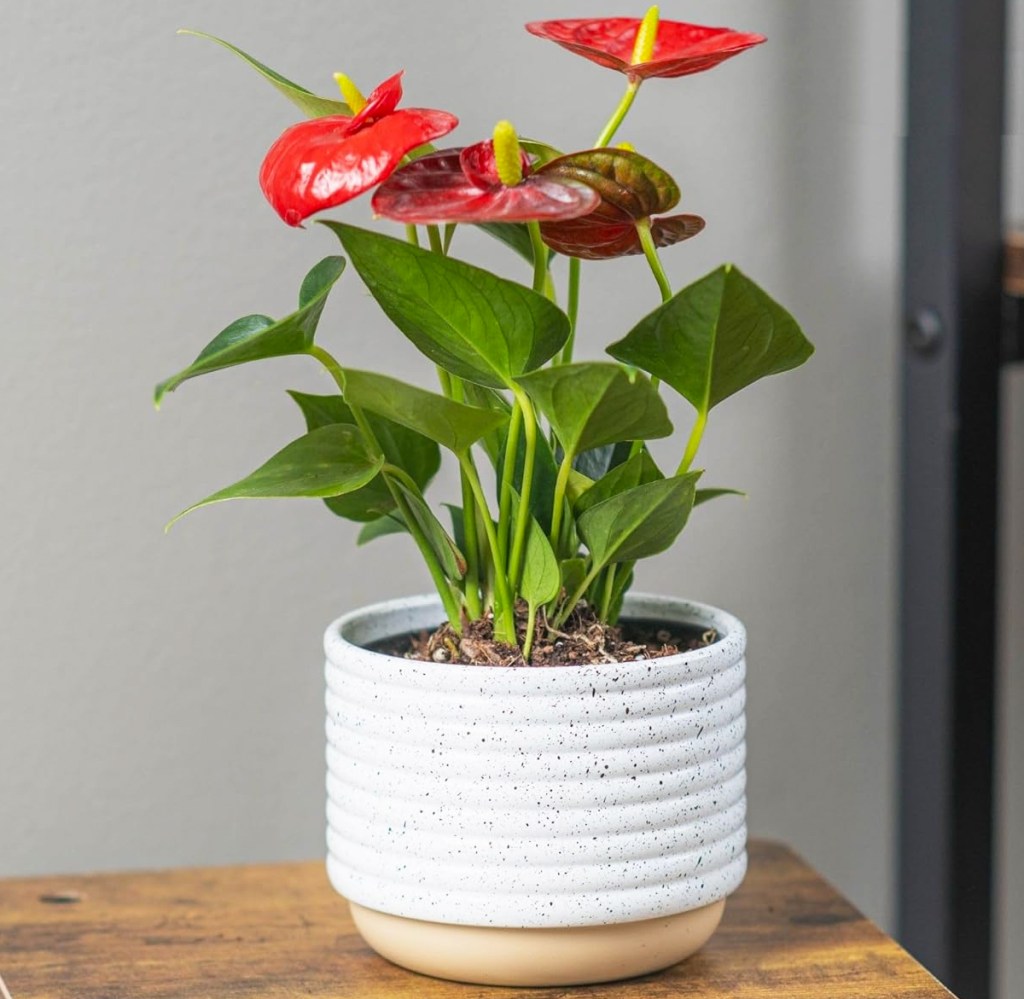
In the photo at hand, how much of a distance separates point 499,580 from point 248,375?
1.51 ft

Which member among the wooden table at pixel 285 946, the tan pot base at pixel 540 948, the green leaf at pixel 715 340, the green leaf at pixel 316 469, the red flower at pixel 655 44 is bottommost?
the wooden table at pixel 285 946

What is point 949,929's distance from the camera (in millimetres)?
1114

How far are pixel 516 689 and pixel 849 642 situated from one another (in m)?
0.69

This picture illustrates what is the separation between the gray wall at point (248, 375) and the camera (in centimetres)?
104

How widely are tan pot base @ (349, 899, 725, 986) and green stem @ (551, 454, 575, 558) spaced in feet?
0.67

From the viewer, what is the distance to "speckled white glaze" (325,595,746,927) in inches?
26.0

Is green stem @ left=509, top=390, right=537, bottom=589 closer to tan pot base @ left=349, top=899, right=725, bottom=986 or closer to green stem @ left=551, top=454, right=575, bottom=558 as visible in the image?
green stem @ left=551, top=454, right=575, bottom=558

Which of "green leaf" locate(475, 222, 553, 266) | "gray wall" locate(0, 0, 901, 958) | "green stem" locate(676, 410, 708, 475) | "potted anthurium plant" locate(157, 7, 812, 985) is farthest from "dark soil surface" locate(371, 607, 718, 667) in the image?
"gray wall" locate(0, 0, 901, 958)

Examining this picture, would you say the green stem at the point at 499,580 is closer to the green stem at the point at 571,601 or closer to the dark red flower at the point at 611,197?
the green stem at the point at 571,601

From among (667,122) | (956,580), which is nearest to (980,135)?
(667,122)

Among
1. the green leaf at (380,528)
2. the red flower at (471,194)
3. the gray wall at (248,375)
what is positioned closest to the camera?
the red flower at (471,194)

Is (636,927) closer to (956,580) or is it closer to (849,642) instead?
(956,580)

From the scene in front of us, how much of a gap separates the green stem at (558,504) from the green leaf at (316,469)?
3.7 inches

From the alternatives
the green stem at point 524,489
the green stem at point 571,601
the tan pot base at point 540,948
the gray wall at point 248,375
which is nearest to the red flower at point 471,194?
the green stem at point 524,489
